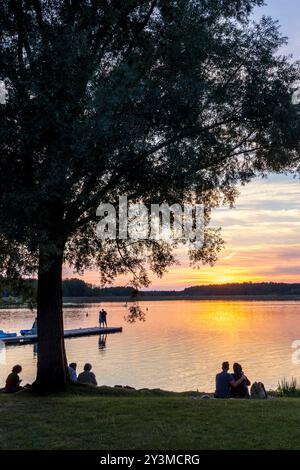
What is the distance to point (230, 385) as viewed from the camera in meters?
18.5

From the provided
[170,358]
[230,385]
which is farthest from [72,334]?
[230,385]

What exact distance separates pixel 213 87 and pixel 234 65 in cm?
122

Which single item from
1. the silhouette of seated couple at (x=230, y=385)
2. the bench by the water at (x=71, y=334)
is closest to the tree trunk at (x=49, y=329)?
the silhouette of seated couple at (x=230, y=385)

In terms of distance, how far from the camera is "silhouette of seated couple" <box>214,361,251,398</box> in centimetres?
1820

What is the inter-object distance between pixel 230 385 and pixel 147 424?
266 inches

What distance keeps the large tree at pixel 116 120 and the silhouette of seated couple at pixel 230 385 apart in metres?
4.69

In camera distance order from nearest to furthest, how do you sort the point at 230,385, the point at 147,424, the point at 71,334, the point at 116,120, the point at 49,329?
the point at 147,424
the point at 116,120
the point at 230,385
the point at 49,329
the point at 71,334

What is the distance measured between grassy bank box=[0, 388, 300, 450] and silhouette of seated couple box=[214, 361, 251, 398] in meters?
2.26

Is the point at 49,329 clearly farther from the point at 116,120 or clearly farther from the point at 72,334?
the point at 72,334

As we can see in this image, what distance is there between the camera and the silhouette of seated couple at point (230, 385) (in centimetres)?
1820

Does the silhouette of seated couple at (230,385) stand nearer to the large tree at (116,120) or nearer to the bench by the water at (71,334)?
the large tree at (116,120)

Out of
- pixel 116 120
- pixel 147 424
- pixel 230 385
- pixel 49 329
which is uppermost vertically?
pixel 116 120

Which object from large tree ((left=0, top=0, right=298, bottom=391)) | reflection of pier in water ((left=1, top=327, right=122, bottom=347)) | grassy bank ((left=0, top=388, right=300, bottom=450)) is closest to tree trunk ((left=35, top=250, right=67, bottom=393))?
large tree ((left=0, top=0, right=298, bottom=391))

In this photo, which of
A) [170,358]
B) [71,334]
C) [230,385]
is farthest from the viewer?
[71,334]
